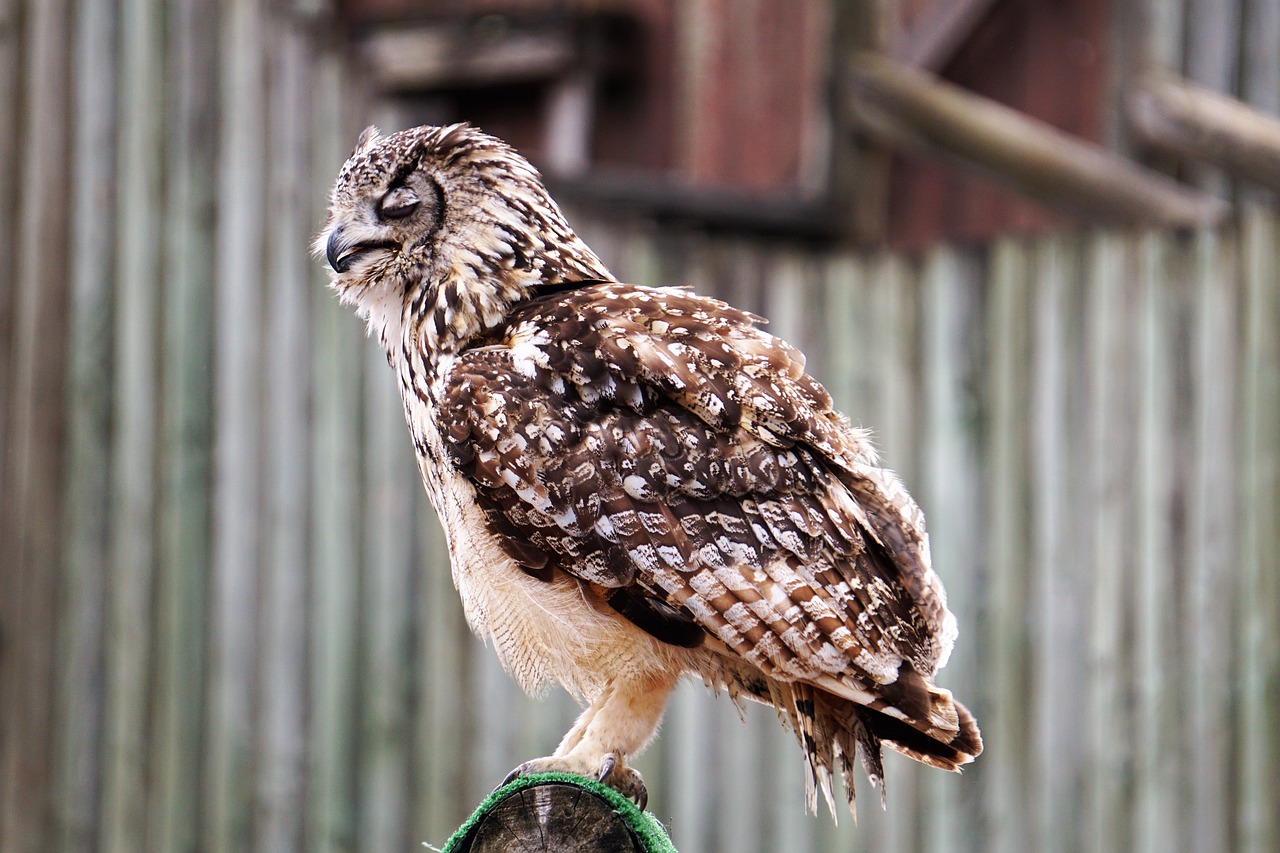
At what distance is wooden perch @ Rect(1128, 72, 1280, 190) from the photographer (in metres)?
4.12

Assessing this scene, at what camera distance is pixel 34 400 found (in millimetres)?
4871

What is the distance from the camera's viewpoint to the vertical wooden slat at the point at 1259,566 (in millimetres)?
4070

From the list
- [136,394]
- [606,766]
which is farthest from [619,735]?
[136,394]

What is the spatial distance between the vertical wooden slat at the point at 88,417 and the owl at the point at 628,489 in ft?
7.03

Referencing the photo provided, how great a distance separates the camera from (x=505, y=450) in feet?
8.57

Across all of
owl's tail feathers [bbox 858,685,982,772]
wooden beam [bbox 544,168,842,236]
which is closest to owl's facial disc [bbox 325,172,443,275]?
owl's tail feathers [bbox 858,685,982,772]

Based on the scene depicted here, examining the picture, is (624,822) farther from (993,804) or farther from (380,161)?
(993,804)

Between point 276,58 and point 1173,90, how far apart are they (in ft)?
8.75

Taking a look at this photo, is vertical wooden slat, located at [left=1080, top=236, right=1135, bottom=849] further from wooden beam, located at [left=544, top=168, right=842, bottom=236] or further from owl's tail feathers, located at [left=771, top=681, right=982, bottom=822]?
owl's tail feathers, located at [left=771, top=681, right=982, bottom=822]

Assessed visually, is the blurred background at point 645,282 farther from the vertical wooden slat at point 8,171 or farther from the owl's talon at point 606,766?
the owl's talon at point 606,766

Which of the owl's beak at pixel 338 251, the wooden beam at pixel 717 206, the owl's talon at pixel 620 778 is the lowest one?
the owl's talon at pixel 620 778

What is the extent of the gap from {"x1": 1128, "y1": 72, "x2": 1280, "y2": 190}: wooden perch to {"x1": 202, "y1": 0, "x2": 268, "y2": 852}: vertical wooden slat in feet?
8.69

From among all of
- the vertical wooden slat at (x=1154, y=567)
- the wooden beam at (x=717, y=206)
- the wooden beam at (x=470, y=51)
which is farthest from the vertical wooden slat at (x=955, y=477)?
the wooden beam at (x=470, y=51)

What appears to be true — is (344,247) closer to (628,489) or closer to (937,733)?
(628,489)
